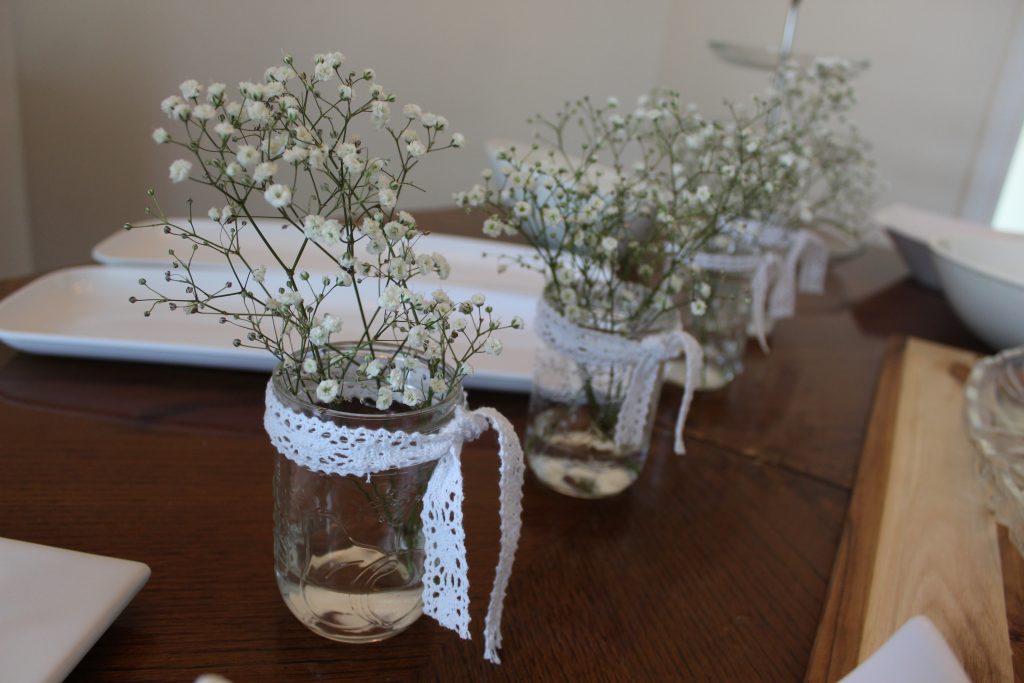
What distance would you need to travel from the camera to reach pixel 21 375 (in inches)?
32.7

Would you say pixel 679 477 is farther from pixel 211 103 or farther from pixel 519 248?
pixel 519 248

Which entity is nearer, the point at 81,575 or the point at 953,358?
the point at 81,575

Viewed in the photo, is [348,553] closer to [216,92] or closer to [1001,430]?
[216,92]

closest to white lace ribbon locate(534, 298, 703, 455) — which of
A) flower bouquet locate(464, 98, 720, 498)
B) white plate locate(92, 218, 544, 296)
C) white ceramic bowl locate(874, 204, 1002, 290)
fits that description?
flower bouquet locate(464, 98, 720, 498)

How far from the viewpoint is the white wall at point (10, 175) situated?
70.9 inches

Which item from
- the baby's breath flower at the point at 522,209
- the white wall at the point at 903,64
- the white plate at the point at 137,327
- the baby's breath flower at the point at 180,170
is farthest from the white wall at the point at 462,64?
the baby's breath flower at the point at 180,170

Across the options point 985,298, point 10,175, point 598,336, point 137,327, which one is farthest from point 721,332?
point 10,175

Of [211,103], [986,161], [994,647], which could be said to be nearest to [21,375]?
[211,103]

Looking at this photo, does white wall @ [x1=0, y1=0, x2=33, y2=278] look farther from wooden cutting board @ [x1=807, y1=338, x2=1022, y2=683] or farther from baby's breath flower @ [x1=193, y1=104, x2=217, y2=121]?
wooden cutting board @ [x1=807, y1=338, x2=1022, y2=683]

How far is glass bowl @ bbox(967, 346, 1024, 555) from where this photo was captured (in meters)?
0.76

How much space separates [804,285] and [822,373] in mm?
308

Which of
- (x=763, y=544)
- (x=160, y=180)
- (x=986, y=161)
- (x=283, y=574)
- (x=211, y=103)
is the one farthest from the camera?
(x=986, y=161)

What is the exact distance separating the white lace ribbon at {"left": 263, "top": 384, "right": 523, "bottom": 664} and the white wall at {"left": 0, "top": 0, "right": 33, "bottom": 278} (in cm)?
171

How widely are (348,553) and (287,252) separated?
78 cm
